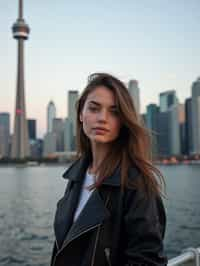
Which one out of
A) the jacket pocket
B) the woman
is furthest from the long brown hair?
the jacket pocket

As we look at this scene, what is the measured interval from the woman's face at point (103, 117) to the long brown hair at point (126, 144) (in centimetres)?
3

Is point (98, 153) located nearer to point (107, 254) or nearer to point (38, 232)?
point (107, 254)

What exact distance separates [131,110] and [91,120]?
0.58ft

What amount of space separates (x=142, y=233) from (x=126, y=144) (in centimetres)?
42

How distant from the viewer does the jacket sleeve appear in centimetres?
127

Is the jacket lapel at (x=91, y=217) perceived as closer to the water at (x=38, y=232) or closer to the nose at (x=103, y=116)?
the nose at (x=103, y=116)

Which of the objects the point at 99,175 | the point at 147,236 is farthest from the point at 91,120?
the point at 147,236

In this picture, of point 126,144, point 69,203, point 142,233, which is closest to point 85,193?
point 69,203

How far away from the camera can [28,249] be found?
41.2 ft

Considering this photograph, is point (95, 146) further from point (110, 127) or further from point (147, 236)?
point (147, 236)

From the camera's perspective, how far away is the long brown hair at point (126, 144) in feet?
4.69

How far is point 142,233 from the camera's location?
1.27 metres

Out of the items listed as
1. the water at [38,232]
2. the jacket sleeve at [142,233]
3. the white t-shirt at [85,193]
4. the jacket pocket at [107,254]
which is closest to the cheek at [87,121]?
the white t-shirt at [85,193]

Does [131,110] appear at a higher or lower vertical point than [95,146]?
higher
